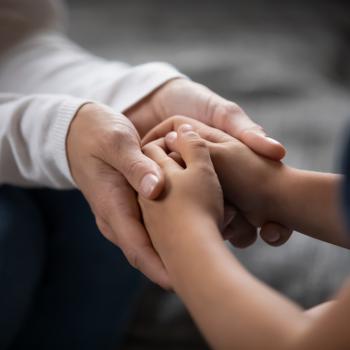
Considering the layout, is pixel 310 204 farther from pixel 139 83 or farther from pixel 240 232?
pixel 139 83

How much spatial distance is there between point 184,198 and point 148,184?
0.15 feet

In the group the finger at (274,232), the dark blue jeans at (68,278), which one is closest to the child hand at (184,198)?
the finger at (274,232)

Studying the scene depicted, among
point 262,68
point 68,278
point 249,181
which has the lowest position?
point 68,278

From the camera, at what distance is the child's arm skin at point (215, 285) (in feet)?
1.22

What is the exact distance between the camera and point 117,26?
4.64 ft

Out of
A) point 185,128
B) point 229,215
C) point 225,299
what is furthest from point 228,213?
point 225,299

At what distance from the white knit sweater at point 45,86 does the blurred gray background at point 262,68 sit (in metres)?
0.34

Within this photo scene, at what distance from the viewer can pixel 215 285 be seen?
42 cm

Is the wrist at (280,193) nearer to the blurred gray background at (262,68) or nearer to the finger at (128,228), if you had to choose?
the finger at (128,228)

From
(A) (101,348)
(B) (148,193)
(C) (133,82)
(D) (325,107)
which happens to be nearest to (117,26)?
(D) (325,107)

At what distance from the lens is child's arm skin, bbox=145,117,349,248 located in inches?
22.3

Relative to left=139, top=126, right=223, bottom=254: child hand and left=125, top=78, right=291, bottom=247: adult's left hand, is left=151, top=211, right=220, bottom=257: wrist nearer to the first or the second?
left=139, top=126, right=223, bottom=254: child hand

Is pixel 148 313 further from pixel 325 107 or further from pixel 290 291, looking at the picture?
pixel 325 107

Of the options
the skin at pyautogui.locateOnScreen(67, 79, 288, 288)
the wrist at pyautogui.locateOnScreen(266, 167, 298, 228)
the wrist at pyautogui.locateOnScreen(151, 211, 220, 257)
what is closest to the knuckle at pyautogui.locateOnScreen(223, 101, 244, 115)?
the skin at pyautogui.locateOnScreen(67, 79, 288, 288)
